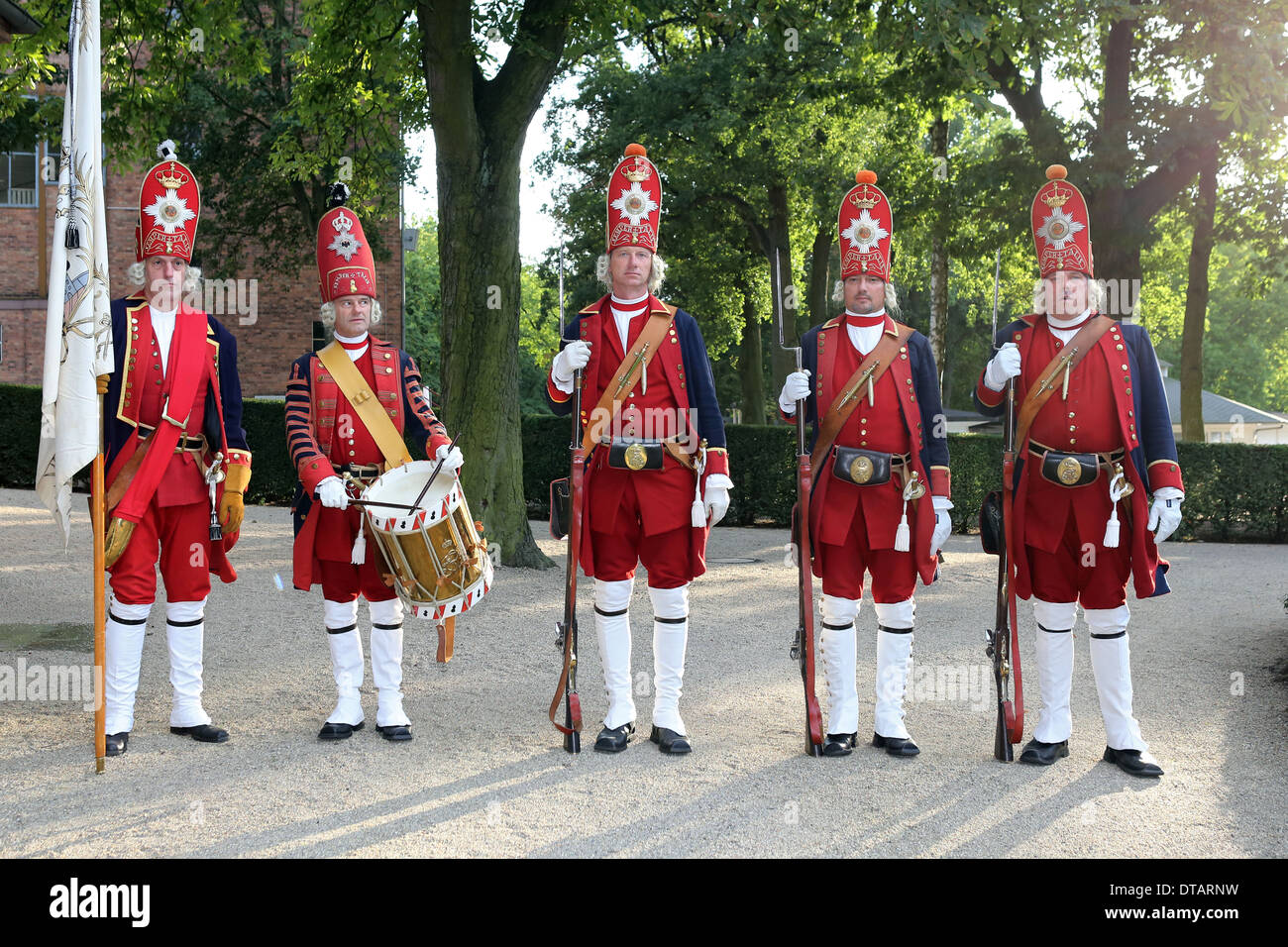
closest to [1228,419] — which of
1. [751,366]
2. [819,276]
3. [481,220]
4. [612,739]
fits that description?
[751,366]

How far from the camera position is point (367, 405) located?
234 inches

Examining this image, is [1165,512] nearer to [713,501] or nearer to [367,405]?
[713,501]

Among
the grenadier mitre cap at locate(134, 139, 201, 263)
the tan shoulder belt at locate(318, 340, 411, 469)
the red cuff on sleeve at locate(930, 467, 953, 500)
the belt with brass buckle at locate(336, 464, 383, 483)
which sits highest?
the grenadier mitre cap at locate(134, 139, 201, 263)

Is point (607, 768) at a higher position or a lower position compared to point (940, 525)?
lower

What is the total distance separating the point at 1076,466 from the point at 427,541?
9.59 feet

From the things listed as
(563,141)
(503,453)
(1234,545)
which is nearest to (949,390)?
(563,141)

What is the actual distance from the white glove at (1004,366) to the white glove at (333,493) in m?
3.00

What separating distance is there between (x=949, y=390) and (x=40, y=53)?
3762cm

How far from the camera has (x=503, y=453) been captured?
38.0ft

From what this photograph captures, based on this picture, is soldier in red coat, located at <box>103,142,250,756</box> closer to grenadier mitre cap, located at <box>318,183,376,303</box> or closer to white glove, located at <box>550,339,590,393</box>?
grenadier mitre cap, located at <box>318,183,376,303</box>

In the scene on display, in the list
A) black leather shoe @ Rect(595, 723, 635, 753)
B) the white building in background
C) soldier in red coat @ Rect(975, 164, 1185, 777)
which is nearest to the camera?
soldier in red coat @ Rect(975, 164, 1185, 777)

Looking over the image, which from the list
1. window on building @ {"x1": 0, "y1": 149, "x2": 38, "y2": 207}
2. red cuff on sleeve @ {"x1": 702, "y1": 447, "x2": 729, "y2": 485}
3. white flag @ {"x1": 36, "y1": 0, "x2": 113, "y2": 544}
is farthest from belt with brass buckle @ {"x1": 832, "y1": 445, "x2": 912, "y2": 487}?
window on building @ {"x1": 0, "y1": 149, "x2": 38, "y2": 207}

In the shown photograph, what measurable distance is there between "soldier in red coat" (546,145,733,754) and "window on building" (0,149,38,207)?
2379cm

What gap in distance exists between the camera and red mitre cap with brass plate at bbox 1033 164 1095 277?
585cm
